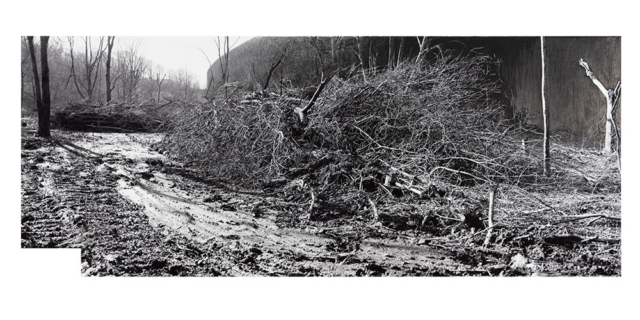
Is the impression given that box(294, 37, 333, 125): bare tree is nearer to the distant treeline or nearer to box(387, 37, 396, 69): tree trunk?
the distant treeline

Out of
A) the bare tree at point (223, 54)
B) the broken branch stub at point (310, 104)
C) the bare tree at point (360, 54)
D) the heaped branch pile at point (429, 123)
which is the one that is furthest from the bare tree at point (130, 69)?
the bare tree at point (360, 54)

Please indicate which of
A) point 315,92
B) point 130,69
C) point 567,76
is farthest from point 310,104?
point 567,76

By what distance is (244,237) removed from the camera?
8.54ft

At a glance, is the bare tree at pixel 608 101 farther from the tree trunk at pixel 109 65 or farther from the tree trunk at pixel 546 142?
the tree trunk at pixel 109 65

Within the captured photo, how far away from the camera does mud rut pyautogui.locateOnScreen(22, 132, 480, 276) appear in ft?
8.07

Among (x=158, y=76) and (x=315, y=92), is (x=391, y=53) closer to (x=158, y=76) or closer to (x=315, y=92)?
(x=315, y=92)

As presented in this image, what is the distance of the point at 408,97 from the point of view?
319cm

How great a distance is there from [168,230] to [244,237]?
484 millimetres

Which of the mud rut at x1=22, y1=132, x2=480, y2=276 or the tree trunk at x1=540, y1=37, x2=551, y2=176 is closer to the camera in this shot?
the mud rut at x1=22, y1=132, x2=480, y2=276

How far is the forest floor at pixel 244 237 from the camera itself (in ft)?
8.07

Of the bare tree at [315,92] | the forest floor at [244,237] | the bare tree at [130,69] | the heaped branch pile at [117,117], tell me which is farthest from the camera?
the heaped branch pile at [117,117]

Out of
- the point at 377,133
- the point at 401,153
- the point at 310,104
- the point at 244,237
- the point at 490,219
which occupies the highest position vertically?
the point at 310,104

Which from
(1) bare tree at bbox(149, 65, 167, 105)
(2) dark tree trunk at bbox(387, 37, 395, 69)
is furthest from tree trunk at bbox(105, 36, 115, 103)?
(2) dark tree trunk at bbox(387, 37, 395, 69)
